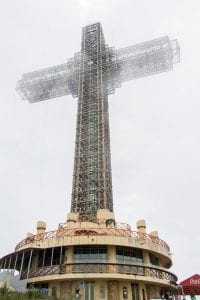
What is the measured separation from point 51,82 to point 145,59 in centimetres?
2022

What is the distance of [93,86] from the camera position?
6731 centimetres

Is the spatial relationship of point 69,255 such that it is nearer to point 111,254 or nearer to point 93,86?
point 111,254

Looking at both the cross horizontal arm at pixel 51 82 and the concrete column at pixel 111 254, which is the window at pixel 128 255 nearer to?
the concrete column at pixel 111 254

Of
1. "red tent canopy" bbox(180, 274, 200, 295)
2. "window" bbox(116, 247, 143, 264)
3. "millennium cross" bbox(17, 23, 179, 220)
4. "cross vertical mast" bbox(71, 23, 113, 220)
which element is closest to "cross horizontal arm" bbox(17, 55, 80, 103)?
"millennium cross" bbox(17, 23, 179, 220)

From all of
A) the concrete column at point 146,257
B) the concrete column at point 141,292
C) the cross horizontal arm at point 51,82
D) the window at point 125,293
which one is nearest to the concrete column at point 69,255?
the window at point 125,293

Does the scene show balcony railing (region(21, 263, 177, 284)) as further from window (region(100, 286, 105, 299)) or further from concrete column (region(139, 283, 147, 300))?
window (region(100, 286, 105, 299))

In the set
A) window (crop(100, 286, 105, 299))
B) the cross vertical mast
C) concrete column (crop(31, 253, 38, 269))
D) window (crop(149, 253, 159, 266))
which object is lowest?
window (crop(100, 286, 105, 299))

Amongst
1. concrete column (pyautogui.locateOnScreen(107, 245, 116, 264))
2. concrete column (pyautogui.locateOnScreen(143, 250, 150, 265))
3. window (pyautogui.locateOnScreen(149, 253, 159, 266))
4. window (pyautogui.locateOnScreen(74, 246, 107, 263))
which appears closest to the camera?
concrete column (pyautogui.locateOnScreen(107, 245, 116, 264))

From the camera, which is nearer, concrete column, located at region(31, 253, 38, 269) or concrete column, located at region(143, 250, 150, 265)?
concrete column, located at region(31, 253, 38, 269)

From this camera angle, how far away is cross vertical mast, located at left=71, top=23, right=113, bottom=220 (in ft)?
174

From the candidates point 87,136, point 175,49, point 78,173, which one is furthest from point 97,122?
point 175,49

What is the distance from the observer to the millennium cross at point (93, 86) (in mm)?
54500

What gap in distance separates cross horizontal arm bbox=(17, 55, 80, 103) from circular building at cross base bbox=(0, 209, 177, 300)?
127ft

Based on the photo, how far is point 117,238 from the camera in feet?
125
